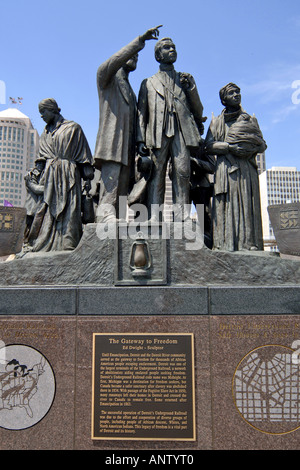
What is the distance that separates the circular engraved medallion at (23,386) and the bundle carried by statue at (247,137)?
4800 millimetres

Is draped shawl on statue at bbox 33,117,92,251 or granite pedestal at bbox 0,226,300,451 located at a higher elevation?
draped shawl on statue at bbox 33,117,92,251

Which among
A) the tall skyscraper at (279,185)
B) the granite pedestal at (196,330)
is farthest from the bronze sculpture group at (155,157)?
the tall skyscraper at (279,185)

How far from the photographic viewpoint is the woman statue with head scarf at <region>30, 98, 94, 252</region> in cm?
788

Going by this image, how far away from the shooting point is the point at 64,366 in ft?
20.9

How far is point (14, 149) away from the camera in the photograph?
52.1m

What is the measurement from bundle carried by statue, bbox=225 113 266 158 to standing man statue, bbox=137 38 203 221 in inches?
24.3

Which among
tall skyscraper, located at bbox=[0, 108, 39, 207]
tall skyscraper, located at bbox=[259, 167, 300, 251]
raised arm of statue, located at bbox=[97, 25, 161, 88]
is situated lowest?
raised arm of statue, located at bbox=[97, 25, 161, 88]

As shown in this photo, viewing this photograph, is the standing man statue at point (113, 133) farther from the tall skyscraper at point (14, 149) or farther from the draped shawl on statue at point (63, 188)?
the tall skyscraper at point (14, 149)

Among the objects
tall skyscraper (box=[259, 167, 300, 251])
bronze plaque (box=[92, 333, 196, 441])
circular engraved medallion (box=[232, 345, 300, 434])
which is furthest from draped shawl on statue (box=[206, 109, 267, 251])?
tall skyscraper (box=[259, 167, 300, 251])

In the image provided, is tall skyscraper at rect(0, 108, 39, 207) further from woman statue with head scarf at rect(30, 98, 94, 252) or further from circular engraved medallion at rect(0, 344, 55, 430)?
circular engraved medallion at rect(0, 344, 55, 430)

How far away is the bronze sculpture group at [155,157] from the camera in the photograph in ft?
25.1

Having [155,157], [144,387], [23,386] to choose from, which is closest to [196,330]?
[144,387]

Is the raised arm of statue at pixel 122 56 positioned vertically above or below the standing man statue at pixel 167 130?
above

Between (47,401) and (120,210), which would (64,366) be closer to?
(47,401)
